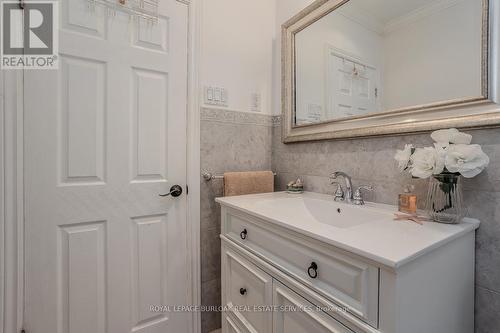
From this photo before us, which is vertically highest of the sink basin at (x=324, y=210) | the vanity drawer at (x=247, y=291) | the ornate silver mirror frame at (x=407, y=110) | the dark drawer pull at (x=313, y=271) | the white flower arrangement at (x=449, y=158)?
the ornate silver mirror frame at (x=407, y=110)

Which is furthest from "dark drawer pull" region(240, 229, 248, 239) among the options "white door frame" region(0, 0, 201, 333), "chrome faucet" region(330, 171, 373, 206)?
"white door frame" region(0, 0, 201, 333)

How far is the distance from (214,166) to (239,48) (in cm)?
78

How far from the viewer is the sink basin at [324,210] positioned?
0.93 metres

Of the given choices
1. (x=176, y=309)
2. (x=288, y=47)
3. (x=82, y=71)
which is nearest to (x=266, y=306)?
(x=176, y=309)

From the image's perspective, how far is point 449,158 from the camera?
27.6 inches

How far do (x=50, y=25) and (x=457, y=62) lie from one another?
1.65 metres

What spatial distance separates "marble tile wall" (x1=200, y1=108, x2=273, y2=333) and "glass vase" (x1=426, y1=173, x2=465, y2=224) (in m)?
1.00

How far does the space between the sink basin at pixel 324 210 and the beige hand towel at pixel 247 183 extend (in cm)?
22

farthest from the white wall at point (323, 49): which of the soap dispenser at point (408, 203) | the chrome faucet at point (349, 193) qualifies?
the soap dispenser at point (408, 203)

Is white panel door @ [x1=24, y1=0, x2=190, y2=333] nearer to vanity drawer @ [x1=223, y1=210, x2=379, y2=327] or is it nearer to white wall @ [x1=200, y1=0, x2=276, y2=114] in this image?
white wall @ [x1=200, y1=0, x2=276, y2=114]

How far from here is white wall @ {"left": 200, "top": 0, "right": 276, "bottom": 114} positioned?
1.38 meters

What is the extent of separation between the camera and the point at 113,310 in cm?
115

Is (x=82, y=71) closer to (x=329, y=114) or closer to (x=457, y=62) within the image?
(x=329, y=114)

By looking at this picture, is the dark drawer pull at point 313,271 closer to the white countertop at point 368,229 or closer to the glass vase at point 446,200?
the white countertop at point 368,229
